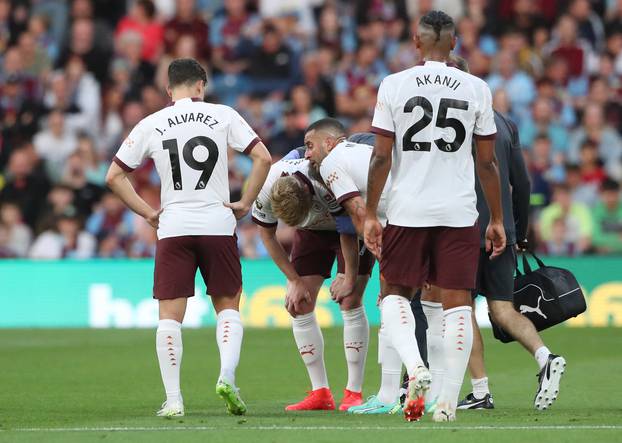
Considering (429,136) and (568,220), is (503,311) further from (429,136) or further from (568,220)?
(568,220)

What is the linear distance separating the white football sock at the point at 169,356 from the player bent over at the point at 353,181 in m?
1.28

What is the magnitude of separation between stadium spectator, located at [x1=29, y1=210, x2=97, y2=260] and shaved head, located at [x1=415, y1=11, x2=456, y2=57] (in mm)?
12342

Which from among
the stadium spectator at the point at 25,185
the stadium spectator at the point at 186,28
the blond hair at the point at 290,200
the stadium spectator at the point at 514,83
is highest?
the stadium spectator at the point at 186,28

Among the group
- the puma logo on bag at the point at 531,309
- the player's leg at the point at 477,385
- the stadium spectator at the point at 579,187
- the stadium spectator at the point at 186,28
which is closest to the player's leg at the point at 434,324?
the player's leg at the point at 477,385

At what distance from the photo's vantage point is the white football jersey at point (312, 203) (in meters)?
9.38

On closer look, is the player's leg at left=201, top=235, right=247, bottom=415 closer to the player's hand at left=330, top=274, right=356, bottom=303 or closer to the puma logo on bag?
the player's hand at left=330, top=274, right=356, bottom=303

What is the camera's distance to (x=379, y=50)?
2227 cm

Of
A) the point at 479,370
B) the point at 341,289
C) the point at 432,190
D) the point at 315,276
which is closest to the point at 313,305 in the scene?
the point at 315,276

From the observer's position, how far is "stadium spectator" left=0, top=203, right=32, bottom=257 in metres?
20.1

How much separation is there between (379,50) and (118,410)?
44.6 feet

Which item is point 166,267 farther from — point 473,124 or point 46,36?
point 46,36

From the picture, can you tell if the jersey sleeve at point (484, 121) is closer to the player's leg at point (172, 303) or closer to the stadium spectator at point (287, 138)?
the player's leg at point (172, 303)

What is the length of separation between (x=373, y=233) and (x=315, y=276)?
204 cm

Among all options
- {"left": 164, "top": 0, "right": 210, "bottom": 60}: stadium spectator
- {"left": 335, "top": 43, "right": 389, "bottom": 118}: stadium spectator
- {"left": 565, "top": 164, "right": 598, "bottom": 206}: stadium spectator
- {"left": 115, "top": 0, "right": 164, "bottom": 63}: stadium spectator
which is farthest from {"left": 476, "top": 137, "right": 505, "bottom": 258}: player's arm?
{"left": 115, "top": 0, "right": 164, "bottom": 63}: stadium spectator
